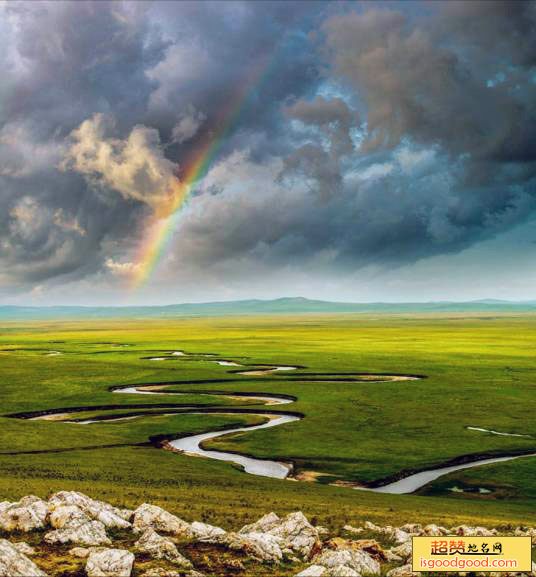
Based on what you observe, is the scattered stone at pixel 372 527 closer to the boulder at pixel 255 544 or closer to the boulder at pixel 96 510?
the boulder at pixel 255 544

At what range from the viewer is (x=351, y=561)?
16281 mm

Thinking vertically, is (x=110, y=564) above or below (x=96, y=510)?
above

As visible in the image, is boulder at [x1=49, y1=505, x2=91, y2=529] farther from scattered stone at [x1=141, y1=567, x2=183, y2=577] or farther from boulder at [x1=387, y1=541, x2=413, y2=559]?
boulder at [x1=387, y1=541, x2=413, y2=559]

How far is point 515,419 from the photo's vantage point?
62.4m

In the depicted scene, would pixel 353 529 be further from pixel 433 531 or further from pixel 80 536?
pixel 80 536

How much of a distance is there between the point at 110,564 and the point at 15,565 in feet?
7.99

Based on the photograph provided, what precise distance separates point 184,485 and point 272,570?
20382 mm

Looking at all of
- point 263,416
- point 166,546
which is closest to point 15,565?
point 166,546

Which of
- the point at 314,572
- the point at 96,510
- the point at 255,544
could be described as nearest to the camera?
the point at 314,572

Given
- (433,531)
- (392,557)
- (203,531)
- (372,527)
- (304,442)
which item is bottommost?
(304,442)

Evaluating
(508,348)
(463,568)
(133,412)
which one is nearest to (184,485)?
(463,568)

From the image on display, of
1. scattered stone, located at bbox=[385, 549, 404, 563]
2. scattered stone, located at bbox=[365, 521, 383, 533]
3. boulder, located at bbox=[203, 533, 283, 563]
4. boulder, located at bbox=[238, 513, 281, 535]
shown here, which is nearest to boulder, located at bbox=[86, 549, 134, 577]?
boulder, located at bbox=[203, 533, 283, 563]

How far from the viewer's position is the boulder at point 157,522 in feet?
Answer: 64.0

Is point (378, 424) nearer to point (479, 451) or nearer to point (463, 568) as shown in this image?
point (479, 451)
